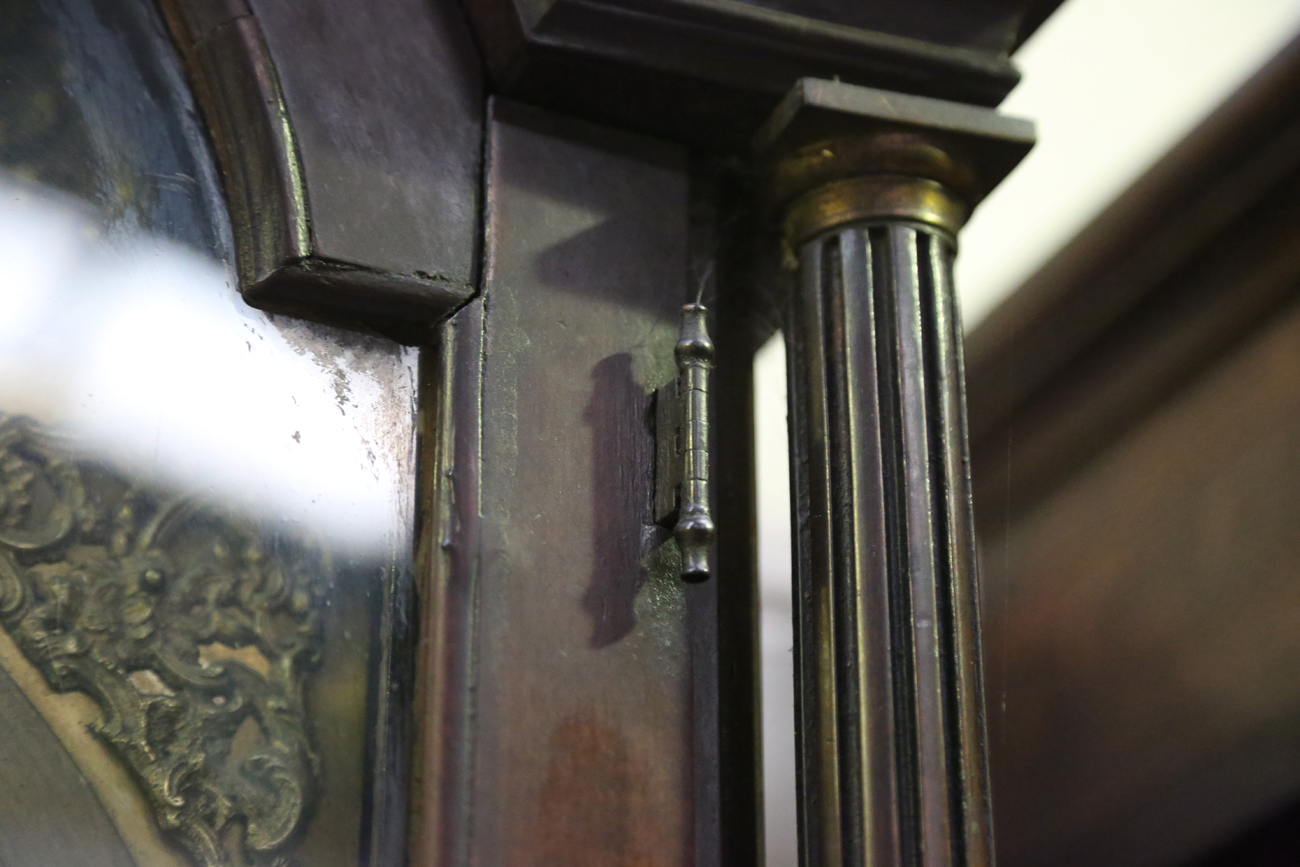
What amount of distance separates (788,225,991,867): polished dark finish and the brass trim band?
0.04 feet

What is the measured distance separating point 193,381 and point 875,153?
46 centimetres

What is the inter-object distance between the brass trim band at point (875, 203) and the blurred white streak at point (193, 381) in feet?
0.96

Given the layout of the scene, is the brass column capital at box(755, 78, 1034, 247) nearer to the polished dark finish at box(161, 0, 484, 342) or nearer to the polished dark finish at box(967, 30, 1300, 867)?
the polished dark finish at box(161, 0, 484, 342)

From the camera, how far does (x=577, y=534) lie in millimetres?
750

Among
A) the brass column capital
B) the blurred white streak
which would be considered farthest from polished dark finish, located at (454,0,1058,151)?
the blurred white streak

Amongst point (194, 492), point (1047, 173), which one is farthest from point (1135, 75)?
point (194, 492)

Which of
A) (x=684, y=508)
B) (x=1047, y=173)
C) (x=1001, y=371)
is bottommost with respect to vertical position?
(x=684, y=508)

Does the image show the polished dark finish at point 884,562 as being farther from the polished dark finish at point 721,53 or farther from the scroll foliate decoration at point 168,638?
the scroll foliate decoration at point 168,638

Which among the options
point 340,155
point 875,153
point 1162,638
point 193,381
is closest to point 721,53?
point 875,153

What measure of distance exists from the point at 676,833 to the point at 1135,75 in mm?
924

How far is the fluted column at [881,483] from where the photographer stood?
715mm

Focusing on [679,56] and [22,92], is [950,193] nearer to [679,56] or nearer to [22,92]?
[679,56]

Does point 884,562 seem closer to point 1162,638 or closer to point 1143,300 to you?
point 1162,638

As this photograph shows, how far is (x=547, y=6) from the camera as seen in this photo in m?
0.76
